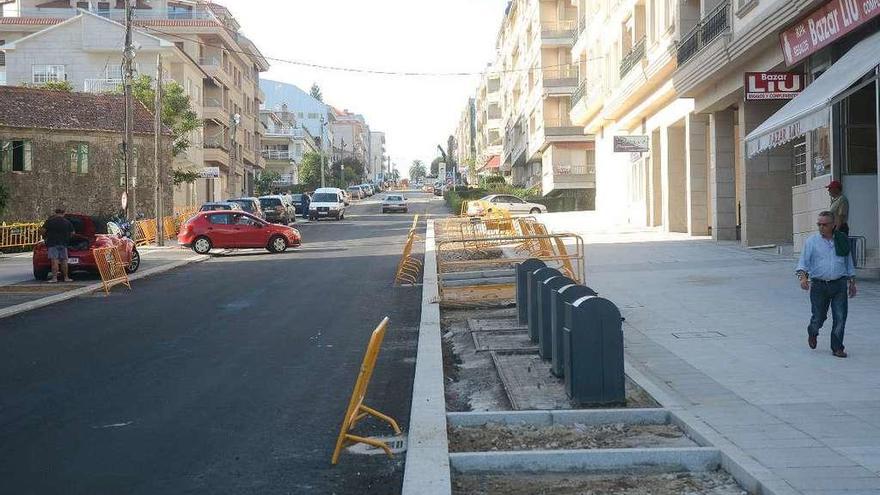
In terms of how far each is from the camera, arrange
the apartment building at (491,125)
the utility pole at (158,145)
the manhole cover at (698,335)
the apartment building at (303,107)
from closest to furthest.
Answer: the manhole cover at (698,335) → the utility pole at (158,145) → the apartment building at (491,125) → the apartment building at (303,107)

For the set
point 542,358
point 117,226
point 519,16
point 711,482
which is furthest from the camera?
point 519,16

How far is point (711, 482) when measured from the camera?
5715mm

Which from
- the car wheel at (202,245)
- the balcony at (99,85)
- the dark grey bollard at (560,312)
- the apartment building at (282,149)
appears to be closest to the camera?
the dark grey bollard at (560,312)

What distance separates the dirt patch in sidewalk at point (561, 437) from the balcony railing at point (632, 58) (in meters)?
27.1

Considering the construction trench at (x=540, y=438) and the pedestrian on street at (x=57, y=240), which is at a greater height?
the pedestrian on street at (x=57, y=240)

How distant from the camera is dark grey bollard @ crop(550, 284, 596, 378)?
819 cm

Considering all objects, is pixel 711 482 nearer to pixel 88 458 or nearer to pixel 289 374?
pixel 88 458

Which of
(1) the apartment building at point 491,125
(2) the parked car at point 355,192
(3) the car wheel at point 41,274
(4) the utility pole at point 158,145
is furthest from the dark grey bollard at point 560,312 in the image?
(1) the apartment building at point 491,125

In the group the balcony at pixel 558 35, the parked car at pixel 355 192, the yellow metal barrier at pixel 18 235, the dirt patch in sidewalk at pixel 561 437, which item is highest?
the balcony at pixel 558 35

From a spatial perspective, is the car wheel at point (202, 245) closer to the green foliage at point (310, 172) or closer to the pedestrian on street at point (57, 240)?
the pedestrian on street at point (57, 240)

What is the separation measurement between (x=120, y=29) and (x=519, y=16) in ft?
103

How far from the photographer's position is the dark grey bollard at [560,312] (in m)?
8.19

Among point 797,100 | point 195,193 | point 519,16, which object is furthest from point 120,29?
point 797,100

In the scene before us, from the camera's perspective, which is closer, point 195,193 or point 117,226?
point 117,226
